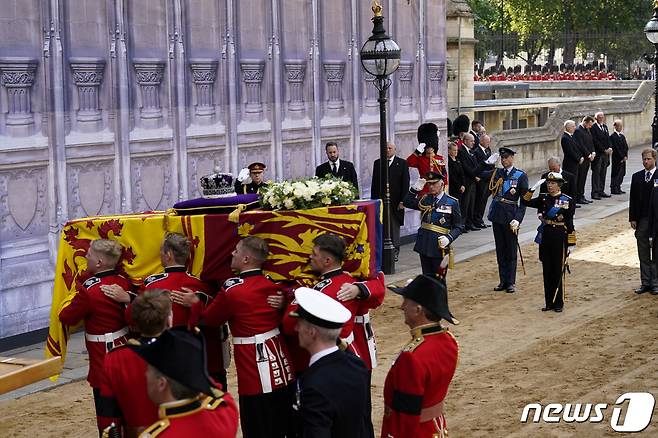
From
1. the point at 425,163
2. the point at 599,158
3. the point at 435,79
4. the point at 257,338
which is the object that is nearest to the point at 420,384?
the point at 257,338

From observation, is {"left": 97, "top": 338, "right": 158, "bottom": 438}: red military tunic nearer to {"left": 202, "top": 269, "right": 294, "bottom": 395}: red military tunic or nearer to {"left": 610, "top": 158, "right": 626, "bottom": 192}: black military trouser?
{"left": 202, "top": 269, "right": 294, "bottom": 395}: red military tunic

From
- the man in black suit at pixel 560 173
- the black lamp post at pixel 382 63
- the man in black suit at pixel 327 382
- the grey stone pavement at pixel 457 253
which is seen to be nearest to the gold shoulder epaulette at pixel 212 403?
the man in black suit at pixel 327 382

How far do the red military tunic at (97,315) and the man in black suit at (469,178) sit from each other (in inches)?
589

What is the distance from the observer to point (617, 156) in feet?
94.4

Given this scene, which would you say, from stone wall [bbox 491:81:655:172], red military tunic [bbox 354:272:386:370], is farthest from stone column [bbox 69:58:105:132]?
stone wall [bbox 491:81:655:172]

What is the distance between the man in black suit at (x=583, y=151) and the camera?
27281mm

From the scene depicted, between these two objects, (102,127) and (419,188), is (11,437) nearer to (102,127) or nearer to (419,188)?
(102,127)

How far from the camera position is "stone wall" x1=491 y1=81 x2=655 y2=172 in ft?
105

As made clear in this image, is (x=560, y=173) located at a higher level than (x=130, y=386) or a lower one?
higher

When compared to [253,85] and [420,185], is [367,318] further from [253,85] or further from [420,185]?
[253,85]

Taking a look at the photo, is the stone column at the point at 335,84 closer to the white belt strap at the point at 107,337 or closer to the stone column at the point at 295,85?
the stone column at the point at 295,85

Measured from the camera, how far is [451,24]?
3338 cm

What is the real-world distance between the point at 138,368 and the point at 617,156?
76.4 ft

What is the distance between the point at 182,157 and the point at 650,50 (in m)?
54.1
